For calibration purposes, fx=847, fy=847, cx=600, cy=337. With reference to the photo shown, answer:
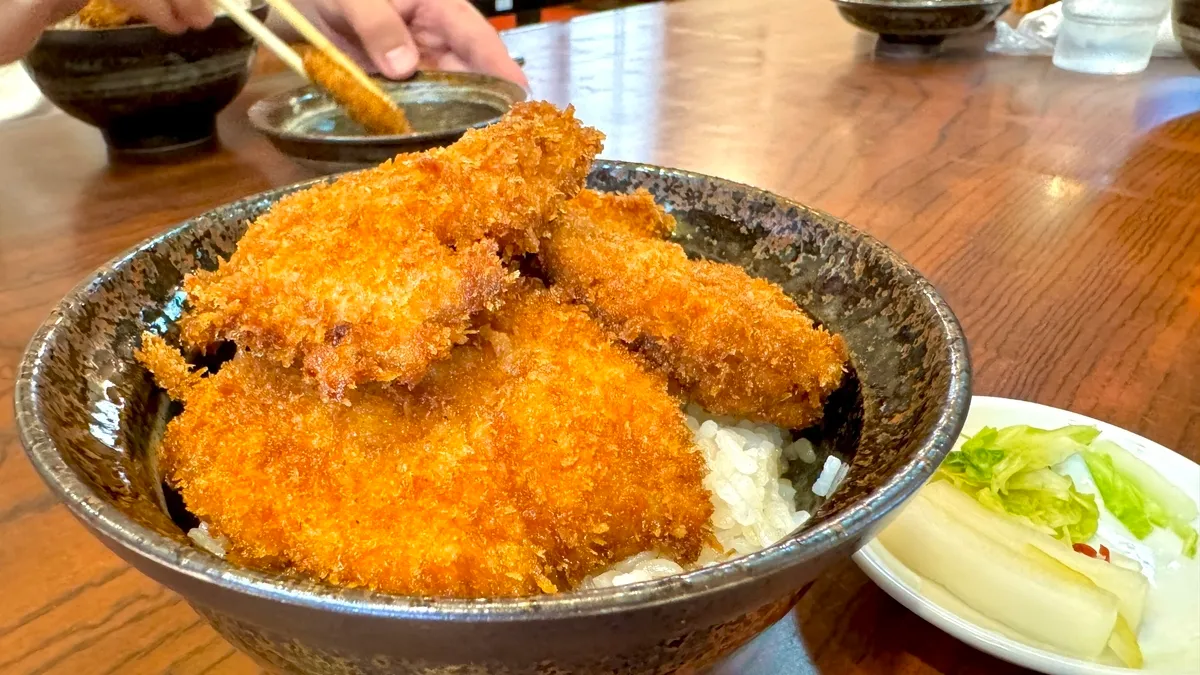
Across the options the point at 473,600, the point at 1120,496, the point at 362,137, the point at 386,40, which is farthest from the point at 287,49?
the point at 1120,496

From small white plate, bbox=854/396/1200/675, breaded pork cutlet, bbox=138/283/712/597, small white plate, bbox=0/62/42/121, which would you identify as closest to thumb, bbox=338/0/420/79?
small white plate, bbox=0/62/42/121

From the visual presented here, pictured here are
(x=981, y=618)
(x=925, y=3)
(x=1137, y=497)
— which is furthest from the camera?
(x=925, y=3)

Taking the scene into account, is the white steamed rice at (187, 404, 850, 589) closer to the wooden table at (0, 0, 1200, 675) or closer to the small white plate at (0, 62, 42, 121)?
the wooden table at (0, 0, 1200, 675)

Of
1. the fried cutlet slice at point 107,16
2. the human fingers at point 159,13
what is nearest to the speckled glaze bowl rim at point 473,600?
the human fingers at point 159,13

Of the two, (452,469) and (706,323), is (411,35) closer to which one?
(706,323)

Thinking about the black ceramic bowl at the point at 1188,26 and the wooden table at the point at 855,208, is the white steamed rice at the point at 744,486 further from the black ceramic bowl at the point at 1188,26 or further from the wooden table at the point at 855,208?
the black ceramic bowl at the point at 1188,26

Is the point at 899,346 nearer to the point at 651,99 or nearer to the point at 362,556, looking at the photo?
the point at 362,556
